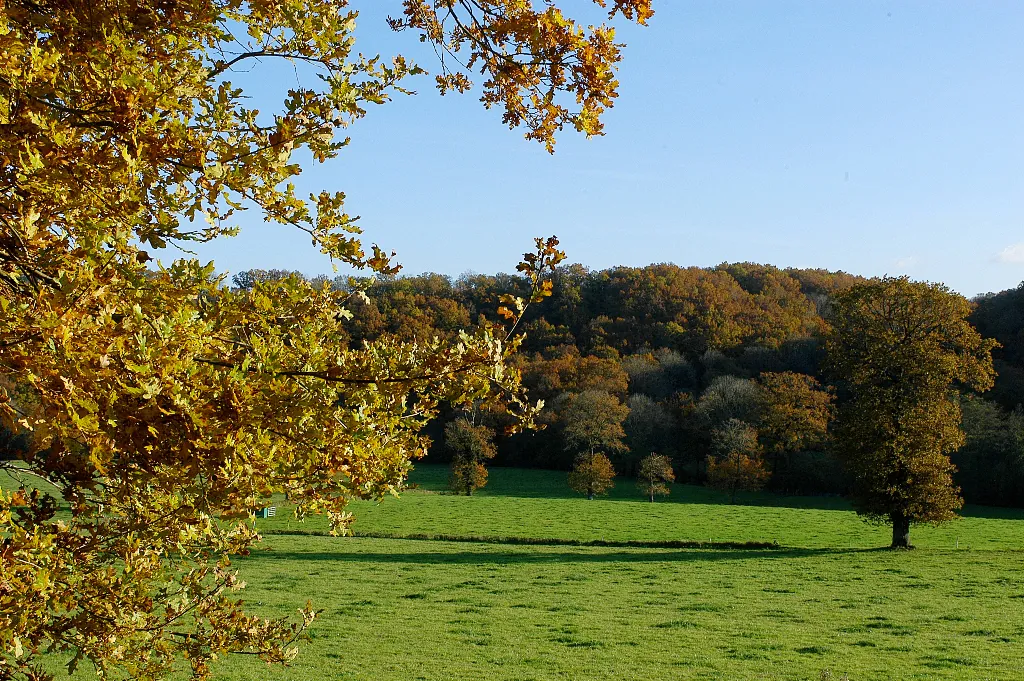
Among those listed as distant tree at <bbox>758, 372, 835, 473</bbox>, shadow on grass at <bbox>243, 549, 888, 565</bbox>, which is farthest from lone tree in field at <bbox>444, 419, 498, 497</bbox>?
shadow on grass at <bbox>243, 549, 888, 565</bbox>

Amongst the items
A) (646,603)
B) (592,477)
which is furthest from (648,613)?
(592,477)

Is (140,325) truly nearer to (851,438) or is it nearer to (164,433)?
(164,433)

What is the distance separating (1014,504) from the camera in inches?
2117

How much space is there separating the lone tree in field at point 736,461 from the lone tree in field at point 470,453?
653 inches

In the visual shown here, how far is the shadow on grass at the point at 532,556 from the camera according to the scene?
1125 inches

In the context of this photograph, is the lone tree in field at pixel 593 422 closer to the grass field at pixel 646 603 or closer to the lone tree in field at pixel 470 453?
the lone tree in field at pixel 470 453

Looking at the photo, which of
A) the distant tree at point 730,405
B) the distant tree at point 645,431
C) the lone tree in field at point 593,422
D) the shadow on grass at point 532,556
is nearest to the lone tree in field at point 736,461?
the distant tree at point 730,405

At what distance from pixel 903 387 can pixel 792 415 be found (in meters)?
32.1

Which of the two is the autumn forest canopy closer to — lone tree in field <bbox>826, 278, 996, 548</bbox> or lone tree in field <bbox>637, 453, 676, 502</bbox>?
lone tree in field <bbox>826, 278, 996, 548</bbox>

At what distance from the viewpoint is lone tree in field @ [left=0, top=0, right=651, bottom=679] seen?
3.15 meters

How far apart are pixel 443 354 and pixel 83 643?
3261 millimetres

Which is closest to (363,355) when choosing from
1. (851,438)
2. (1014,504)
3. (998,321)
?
(851,438)

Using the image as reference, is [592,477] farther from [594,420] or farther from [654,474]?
[594,420]

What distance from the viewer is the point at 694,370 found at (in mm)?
76562
